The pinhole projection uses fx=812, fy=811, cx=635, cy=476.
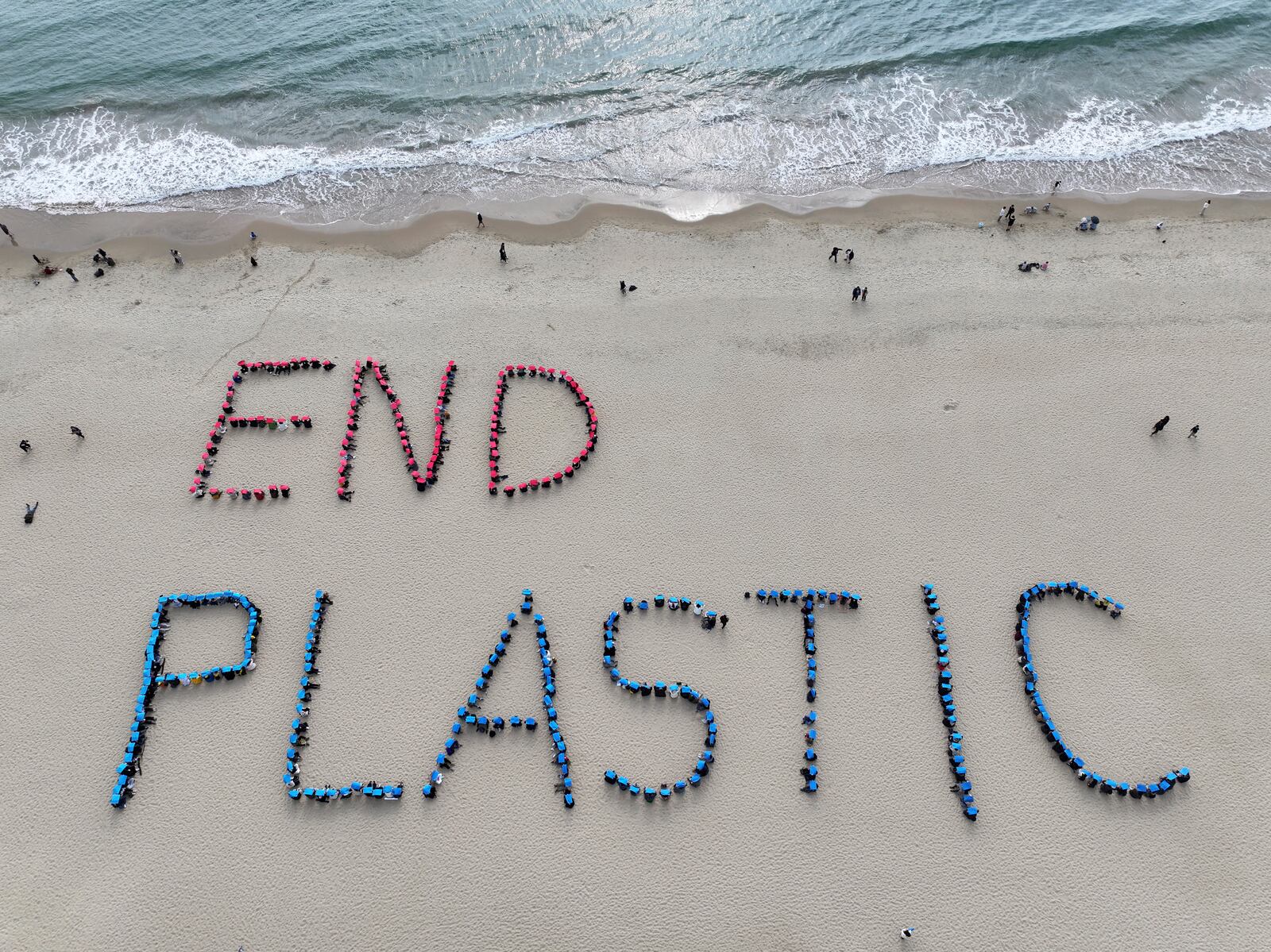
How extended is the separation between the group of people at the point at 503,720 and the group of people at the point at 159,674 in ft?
24.1

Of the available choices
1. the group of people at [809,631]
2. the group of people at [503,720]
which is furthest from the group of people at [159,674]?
the group of people at [809,631]

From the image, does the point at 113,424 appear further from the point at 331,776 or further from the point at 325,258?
the point at 331,776

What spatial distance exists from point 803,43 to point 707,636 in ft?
141

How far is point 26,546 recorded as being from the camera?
29.4 meters

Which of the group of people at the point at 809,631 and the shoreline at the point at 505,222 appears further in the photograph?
the shoreline at the point at 505,222

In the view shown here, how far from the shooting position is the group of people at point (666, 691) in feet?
79.3

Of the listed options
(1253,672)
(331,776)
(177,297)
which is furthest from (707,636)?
(177,297)

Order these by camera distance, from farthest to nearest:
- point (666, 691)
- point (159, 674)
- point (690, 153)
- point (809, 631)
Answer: point (690, 153)
point (809, 631)
point (159, 674)
point (666, 691)

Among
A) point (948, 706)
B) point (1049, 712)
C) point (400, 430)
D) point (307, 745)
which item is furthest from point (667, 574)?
point (1049, 712)

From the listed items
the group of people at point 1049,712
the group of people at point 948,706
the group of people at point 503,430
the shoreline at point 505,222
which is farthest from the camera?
the shoreline at point 505,222

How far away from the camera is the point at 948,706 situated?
25297mm

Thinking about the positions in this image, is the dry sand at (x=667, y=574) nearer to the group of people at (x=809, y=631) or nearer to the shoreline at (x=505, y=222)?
the group of people at (x=809, y=631)

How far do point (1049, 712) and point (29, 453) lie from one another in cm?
3836

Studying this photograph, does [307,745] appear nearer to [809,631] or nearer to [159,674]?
[159,674]
